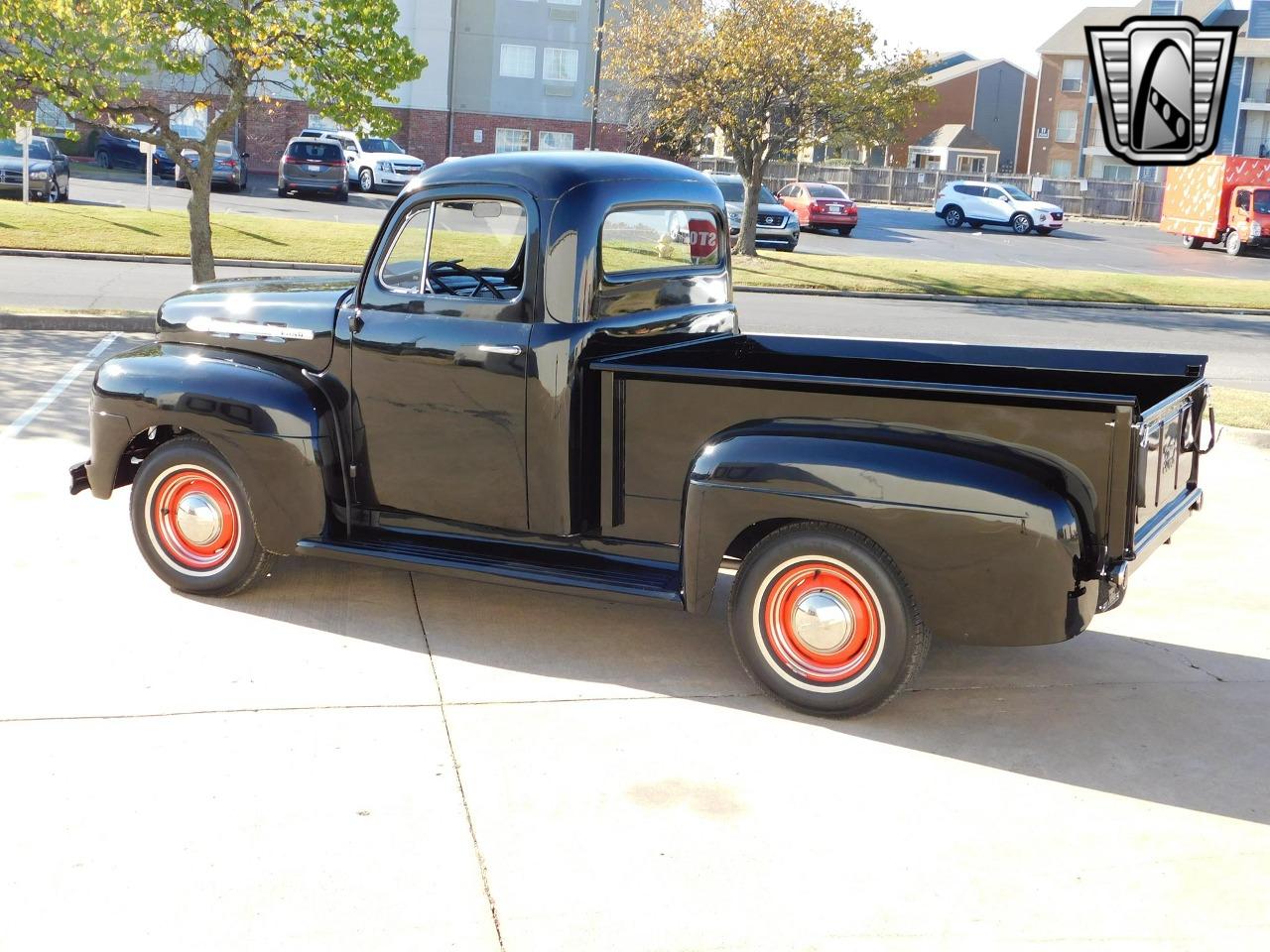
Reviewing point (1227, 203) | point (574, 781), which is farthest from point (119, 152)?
point (574, 781)

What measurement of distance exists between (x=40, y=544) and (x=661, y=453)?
11.5 feet

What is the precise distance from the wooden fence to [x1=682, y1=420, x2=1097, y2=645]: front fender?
158 ft

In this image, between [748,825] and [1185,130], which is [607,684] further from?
[1185,130]

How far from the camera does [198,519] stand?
246 inches

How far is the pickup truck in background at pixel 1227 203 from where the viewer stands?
36.3 meters

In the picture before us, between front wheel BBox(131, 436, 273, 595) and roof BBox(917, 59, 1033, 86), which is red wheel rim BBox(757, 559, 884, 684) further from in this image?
roof BBox(917, 59, 1033, 86)

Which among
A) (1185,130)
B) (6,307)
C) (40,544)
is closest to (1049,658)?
(40,544)

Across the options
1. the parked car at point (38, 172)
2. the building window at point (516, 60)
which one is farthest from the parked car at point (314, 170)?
the building window at point (516, 60)

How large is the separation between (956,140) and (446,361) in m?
67.1

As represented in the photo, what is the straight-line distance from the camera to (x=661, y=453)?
5.39 metres

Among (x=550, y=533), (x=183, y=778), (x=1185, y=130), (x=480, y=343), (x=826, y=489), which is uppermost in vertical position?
(x=1185, y=130)

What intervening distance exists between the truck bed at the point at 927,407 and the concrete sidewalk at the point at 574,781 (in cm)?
78

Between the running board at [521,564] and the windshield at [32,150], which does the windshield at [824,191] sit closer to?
the windshield at [32,150]

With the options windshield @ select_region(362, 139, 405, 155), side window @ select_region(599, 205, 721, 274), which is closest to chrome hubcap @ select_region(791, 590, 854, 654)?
side window @ select_region(599, 205, 721, 274)
